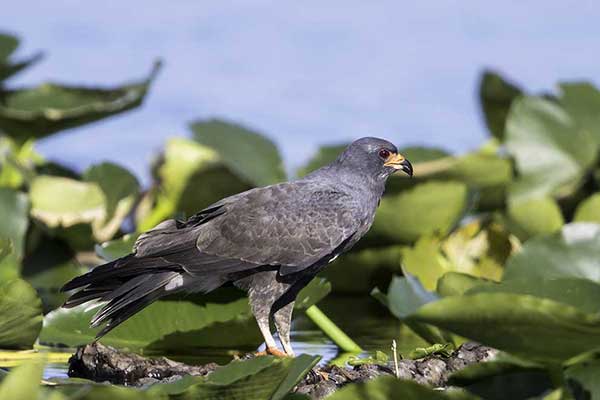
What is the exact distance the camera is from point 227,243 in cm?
468

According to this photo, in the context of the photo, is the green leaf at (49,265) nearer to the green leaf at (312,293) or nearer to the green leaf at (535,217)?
the green leaf at (312,293)

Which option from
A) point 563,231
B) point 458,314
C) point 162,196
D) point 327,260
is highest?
point 458,314

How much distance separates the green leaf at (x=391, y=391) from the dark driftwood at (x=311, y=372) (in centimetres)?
71

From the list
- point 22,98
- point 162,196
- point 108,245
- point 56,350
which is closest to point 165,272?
point 108,245

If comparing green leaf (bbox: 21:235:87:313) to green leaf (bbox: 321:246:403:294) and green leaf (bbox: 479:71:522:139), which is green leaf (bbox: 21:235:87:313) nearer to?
green leaf (bbox: 321:246:403:294)

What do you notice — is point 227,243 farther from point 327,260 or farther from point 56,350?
point 56,350

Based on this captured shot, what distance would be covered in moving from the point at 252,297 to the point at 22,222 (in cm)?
149

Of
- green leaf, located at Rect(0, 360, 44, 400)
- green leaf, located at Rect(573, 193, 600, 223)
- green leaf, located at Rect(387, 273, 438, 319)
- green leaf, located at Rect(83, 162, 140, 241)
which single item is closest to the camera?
green leaf, located at Rect(0, 360, 44, 400)

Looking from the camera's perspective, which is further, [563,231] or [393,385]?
[563,231]

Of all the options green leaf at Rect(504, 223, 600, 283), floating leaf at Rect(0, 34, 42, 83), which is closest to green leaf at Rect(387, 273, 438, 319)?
green leaf at Rect(504, 223, 600, 283)

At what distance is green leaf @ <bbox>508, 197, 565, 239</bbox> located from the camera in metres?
6.18

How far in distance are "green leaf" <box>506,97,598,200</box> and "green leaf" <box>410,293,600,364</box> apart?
12.1 ft

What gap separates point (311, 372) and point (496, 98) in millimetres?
3621

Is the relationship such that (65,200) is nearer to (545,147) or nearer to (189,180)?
(189,180)
